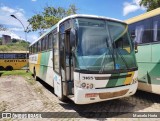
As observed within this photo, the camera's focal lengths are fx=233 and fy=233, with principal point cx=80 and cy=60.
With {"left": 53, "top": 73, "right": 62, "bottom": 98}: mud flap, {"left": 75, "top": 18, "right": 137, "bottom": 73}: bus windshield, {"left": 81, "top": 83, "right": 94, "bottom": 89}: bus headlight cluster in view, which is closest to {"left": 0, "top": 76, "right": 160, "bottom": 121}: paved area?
{"left": 53, "top": 73, "right": 62, "bottom": 98}: mud flap

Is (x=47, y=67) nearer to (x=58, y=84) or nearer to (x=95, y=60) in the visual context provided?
(x=58, y=84)

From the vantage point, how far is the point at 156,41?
8.32 metres

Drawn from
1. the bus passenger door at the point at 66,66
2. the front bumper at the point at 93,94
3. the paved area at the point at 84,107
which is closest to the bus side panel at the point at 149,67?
the paved area at the point at 84,107

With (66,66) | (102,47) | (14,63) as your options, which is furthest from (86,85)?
(14,63)

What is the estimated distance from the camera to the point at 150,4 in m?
25.4

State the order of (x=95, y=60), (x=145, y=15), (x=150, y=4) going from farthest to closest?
1. (x=150, y=4)
2. (x=145, y=15)
3. (x=95, y=60)

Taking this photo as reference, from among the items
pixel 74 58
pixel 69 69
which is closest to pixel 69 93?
pixel 69 69

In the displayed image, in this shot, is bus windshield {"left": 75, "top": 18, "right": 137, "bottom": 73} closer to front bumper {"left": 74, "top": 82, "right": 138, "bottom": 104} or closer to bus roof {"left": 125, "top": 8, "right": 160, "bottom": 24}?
front bumper {"left": 74, "top": 82, "right": 138, "bottom": 104}

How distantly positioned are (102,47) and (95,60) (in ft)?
1.92

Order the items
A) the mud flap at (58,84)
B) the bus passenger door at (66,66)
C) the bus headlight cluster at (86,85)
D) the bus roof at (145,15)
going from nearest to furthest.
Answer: the bus headlight cluster at (86,85), the bus passenger door at (66,66), the mud flap at (58,84), the bus roof at (145,15)

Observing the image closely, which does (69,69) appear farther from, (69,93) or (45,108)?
(45,108)

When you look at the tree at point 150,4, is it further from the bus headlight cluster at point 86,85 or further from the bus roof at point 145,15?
the bus headlight cluster at point 86,85

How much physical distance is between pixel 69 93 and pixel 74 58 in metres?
1.48

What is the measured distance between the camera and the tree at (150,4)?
24844mm
